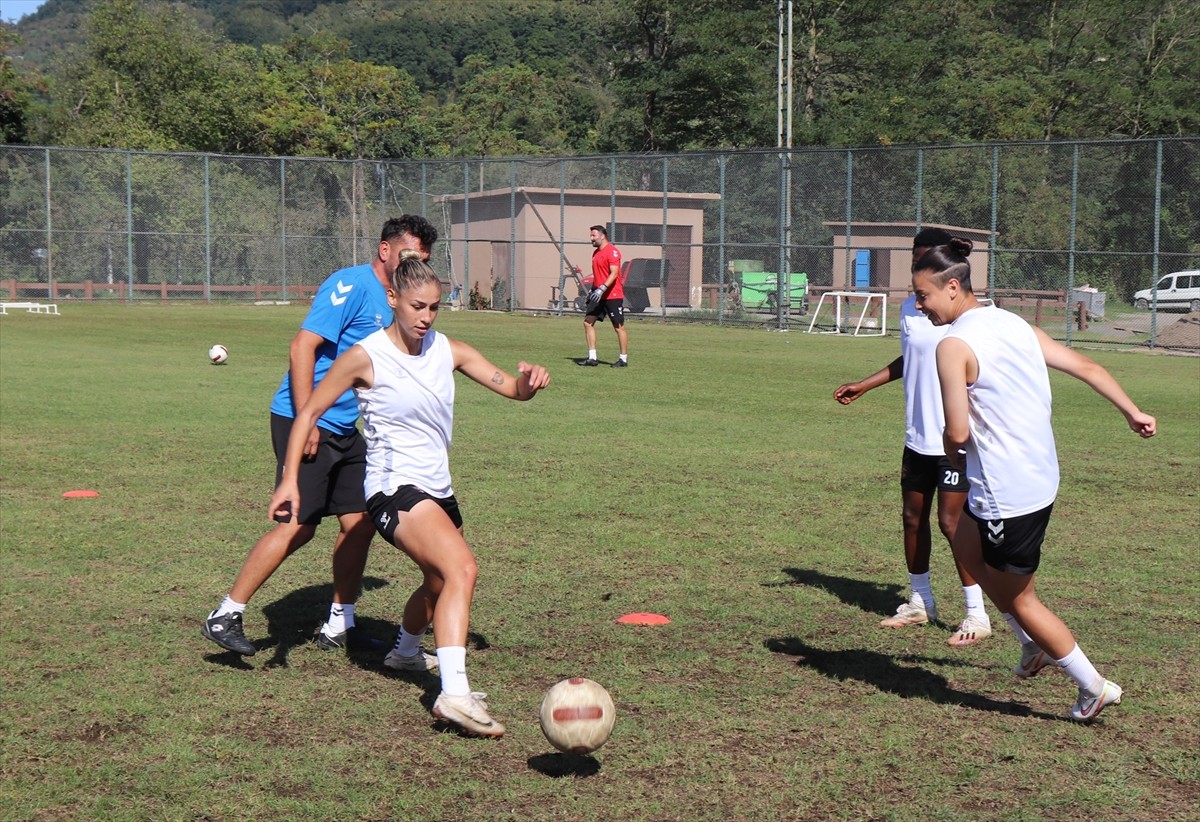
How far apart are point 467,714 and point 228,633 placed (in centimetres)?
155

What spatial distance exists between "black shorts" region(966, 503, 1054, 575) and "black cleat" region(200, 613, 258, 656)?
132 inches

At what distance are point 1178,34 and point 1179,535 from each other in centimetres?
4923

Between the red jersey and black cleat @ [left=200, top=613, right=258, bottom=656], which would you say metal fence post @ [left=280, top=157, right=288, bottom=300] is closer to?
the red jersey

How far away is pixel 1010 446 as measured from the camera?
525 centimetres

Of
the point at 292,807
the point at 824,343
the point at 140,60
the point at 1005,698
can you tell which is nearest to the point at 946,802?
the point at 1005,698

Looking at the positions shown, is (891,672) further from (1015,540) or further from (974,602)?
(1015,540)

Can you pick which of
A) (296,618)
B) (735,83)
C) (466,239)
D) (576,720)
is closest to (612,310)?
(296,618)

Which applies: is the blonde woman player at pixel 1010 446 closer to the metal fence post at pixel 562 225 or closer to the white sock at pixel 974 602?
the white sock at pixel 974 602

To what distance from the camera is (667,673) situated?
6195mm

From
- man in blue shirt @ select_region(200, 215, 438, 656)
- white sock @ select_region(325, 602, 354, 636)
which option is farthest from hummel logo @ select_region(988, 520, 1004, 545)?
white sock @ select_region(325, 602, 354, 636)

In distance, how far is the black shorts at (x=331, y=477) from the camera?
6250 millimetres

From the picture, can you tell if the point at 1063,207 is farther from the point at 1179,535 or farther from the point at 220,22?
the point at 220,22

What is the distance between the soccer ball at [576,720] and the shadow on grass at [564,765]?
12 centimetres

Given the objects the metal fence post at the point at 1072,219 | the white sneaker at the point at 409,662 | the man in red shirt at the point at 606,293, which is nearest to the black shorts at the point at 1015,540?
the white sneaker at the point at 409,662
